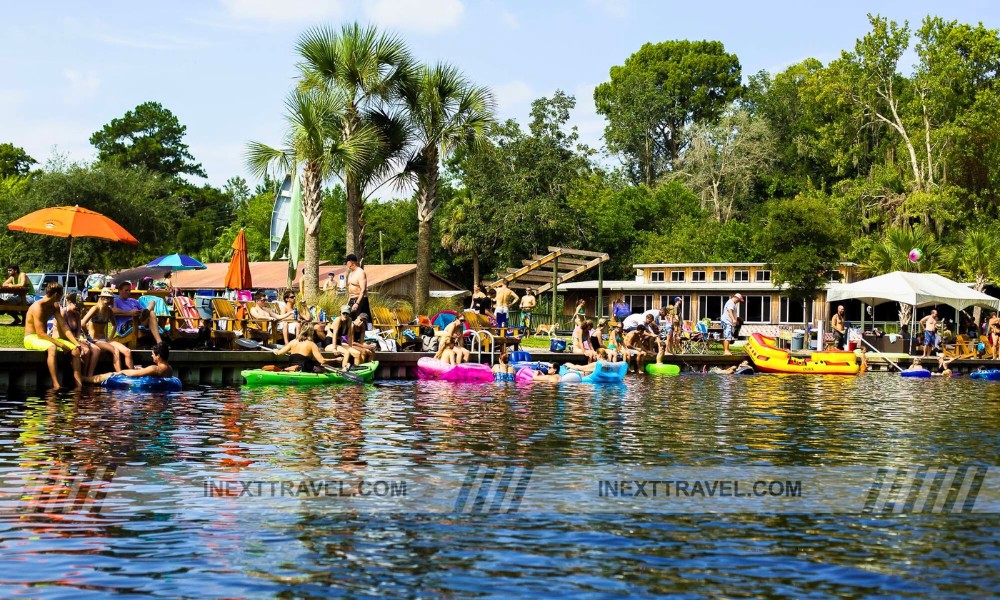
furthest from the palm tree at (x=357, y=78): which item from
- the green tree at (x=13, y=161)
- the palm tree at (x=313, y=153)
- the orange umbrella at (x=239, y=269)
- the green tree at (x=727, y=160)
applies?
the green tree at (x=13, y=161)

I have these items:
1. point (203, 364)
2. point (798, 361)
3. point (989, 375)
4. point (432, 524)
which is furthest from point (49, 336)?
point (989, 375)

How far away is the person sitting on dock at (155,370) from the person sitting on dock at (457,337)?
6.30m

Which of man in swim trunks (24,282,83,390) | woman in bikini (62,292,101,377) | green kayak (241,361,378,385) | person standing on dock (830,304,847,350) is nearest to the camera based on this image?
man in swim trunks (24,282,83,390)

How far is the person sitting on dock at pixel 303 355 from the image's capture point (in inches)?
817

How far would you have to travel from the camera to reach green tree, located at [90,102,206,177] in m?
87.1

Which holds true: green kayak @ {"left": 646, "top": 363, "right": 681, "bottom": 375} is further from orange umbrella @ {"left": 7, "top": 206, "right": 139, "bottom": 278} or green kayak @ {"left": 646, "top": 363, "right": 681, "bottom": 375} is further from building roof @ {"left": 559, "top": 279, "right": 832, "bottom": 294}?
building roof @ {"left": 559, "top": 279, "right": 832, "bottom": 294}

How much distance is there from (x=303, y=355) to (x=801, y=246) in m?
27.6

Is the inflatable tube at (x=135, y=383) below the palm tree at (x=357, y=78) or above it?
below

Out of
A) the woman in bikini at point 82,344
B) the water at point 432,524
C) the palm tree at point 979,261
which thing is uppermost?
the palm tree at point 979,261

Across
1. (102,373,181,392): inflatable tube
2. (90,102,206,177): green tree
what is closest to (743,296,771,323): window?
(102,373,181,392): inflatable tube

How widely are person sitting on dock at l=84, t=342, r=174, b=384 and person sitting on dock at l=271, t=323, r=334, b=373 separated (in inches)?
106

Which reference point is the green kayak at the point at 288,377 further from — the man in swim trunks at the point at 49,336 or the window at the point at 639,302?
the window at the point at 639,302

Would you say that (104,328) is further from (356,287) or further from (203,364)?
(356,287)

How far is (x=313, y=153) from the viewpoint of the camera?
32281 millimetres
